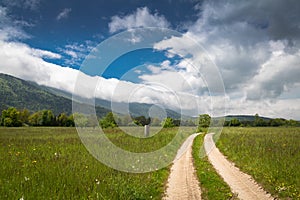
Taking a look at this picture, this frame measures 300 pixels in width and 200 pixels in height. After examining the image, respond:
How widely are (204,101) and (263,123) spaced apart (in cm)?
11277

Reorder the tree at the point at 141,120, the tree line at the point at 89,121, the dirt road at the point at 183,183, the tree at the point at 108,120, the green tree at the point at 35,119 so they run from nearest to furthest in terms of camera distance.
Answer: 1. the dirt road at the point at 183,183
2. the tree line at the point at 89,121
3. the tree at the point at 108,120
4. the tree at the point at 141,120
5. the green tree at the point at 35,119

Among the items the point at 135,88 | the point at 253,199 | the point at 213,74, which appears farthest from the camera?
the point at 213,74

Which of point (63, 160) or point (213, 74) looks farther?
point (213, 74)

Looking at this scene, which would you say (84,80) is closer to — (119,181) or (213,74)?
(119,181)

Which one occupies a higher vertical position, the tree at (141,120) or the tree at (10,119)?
the tree at (141,120)

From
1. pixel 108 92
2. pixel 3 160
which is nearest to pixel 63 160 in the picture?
pixel 3 160

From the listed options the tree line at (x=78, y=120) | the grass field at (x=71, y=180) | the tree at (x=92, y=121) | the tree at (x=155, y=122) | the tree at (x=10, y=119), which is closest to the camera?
the grass field at (x=71, y=180)

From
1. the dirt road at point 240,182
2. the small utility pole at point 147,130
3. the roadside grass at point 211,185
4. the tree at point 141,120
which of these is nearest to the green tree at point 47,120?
the small utility pole at point 147,130

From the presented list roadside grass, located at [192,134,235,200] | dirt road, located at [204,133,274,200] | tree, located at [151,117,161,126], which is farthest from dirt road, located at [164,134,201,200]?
tree, located at [151,117,161,126]

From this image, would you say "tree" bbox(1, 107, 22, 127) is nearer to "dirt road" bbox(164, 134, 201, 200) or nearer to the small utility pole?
the small utility pole

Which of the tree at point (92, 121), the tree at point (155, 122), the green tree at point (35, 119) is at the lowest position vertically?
the green tree at point (35, 119)

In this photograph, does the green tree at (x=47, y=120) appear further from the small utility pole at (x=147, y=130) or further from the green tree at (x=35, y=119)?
the small utility pole at (x=147, y=130)

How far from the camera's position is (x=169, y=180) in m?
10.0

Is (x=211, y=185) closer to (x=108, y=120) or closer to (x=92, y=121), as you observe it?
(x=92, y=121)
